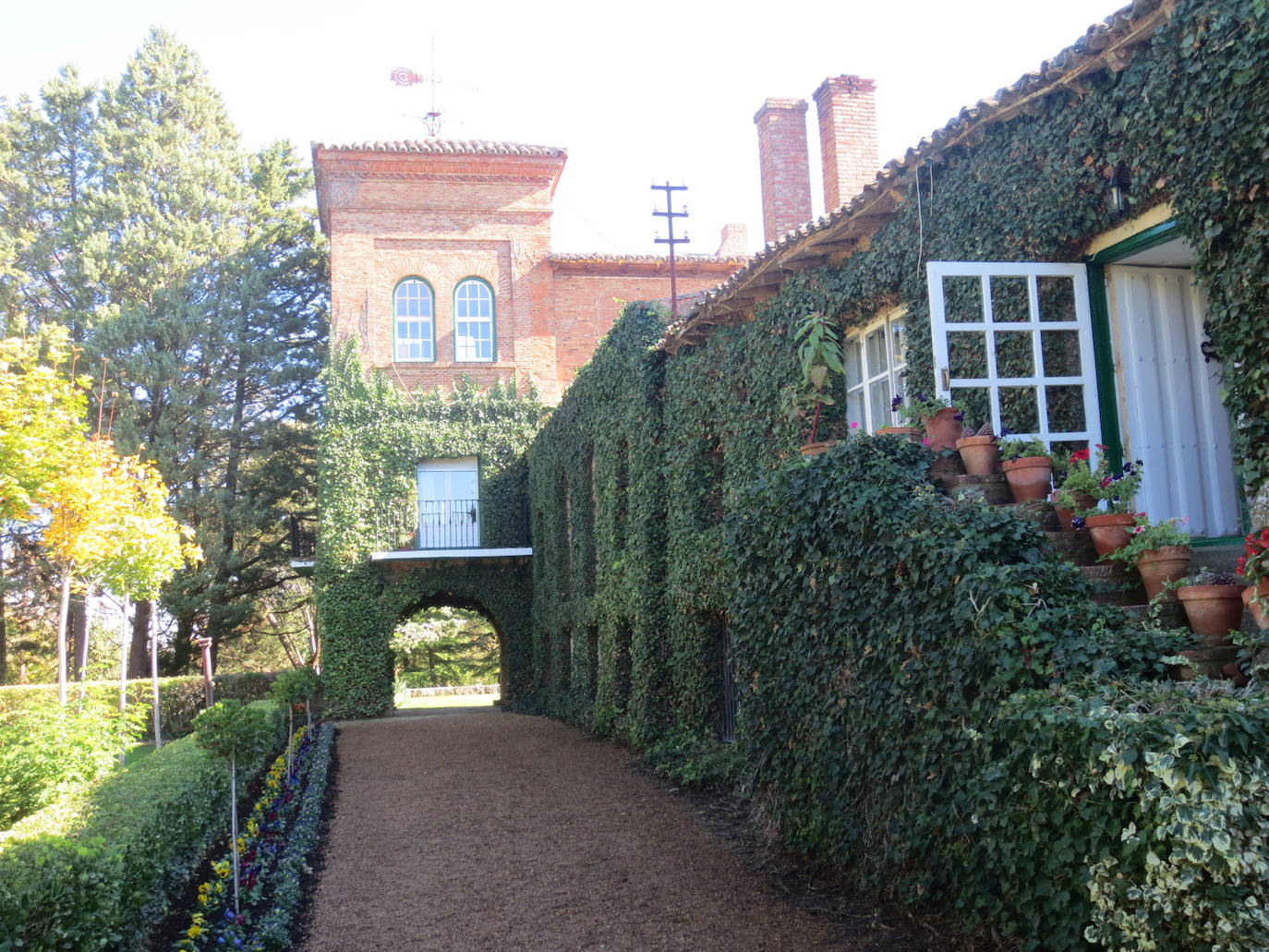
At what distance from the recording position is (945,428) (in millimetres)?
7199

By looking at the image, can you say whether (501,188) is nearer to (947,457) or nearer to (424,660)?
(947,457)

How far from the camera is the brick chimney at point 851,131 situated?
15039 mm

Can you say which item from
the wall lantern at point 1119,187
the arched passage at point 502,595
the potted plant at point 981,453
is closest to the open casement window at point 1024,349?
the wall lantern at point 1119,187

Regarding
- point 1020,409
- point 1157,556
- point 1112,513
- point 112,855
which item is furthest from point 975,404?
point 112,855

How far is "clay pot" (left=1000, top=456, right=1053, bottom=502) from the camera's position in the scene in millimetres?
6531

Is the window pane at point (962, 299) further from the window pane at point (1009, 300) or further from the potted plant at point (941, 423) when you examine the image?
the potted plant at point (941, 423)

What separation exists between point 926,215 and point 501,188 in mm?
17599

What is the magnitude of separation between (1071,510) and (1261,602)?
4.70 feet

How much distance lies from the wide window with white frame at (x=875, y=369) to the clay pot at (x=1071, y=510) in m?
3.15

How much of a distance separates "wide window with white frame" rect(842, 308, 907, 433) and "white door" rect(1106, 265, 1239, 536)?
6.90 feet

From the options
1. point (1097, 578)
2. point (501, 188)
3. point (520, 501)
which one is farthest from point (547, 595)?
point (1097, 578)

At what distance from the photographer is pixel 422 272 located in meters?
24.7

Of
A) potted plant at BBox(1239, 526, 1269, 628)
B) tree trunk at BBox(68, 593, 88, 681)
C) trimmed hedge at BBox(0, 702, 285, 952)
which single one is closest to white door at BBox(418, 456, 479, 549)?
Result: tree trunk at BBox(68, 593, 88, 681)

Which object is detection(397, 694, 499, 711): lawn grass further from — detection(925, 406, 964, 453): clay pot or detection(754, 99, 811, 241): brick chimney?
detection(925, 406, 964, 453): clay pot
